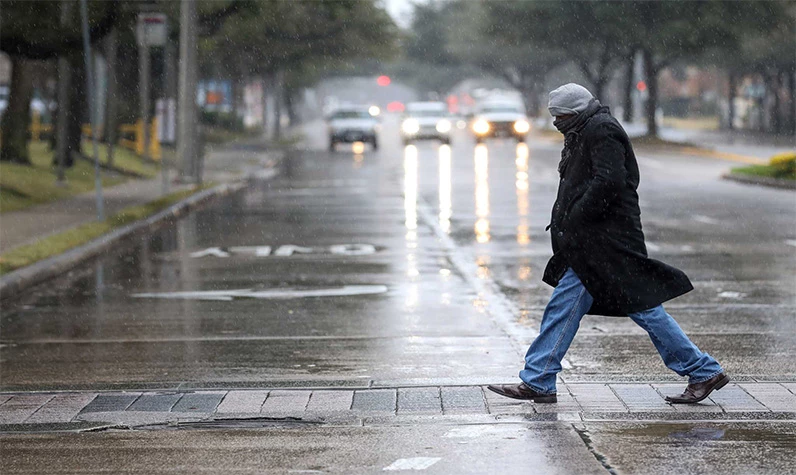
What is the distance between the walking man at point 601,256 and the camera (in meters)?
7.18

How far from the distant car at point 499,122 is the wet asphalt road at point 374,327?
34763 millimetres

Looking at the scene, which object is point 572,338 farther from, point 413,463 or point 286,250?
point 286,250

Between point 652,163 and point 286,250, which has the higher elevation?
point 652,163

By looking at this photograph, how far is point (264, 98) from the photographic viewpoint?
3009 inches

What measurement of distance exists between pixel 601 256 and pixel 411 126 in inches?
1881

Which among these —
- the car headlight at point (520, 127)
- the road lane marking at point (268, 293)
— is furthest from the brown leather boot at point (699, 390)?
the car headlight at point (520, 127)

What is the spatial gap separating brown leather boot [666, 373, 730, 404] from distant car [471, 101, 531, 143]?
4901 centimetres

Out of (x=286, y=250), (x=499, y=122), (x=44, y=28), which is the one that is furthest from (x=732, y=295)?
(x=499, y=122)

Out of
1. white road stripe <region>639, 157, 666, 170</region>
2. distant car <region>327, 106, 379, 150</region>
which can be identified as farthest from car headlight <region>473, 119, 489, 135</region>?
white road stripe <region>639, 157, 666, 170</region>

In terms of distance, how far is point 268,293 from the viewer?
12422mm

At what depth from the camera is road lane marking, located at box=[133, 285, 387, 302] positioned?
1220 centimetres

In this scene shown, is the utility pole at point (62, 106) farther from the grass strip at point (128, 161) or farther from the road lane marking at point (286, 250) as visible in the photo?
the road lane marking at point (286, 250)

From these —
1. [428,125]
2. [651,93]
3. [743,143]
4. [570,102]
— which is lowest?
[743,143]

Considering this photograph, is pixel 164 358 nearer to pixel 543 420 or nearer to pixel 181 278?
pixel 543 420
